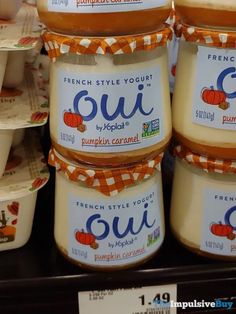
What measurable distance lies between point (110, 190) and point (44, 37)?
283 mm

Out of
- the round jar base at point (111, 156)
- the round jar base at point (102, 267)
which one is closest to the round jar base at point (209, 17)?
the round jar base at point (111, 156)

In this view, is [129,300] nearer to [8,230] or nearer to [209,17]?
[8,230]

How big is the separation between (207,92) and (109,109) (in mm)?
181

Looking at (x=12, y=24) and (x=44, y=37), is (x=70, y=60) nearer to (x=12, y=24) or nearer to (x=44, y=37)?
(x=44, y=37)

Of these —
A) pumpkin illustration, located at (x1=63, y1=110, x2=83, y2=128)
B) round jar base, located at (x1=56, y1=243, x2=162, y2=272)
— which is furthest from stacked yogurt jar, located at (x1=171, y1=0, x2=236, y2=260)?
pumpkin illustration, located at (x1=63, y1=110, x2=83, y2=128)

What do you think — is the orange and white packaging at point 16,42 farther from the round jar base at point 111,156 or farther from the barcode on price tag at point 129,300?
the barcode on price tag at point 129,300

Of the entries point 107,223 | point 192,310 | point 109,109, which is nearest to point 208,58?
point 109,109

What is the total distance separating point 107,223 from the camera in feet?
2.82

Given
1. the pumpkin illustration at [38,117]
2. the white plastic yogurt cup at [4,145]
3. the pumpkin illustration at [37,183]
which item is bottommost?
the pumpkin illustration at [37,183]

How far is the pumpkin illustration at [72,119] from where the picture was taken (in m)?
0.80

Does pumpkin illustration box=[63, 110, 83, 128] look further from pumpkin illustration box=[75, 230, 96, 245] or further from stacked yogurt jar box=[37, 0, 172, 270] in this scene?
pumpkin illustration box=[75, 230, 96, 245]

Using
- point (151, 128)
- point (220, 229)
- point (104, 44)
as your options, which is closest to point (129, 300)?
point (220, 229)

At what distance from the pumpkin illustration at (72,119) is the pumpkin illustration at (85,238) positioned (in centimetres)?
20

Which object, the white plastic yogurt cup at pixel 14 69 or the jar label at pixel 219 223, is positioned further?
the white plastic yogurt cup at pixel 14 69
